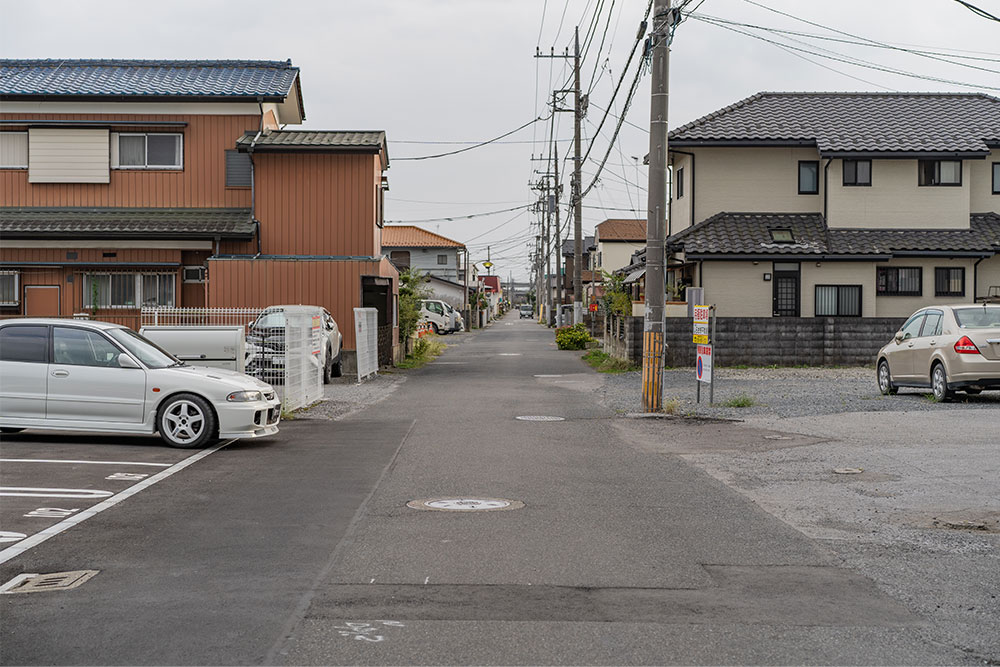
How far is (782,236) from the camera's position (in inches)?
1171

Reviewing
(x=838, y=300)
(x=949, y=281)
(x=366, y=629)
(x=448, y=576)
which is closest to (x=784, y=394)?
(x=838, y=300)

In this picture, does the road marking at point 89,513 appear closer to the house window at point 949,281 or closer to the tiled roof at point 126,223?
the tiled roof at point 126,223

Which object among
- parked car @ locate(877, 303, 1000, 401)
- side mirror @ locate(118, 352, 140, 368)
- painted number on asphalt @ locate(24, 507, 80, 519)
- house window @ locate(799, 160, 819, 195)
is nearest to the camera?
painted number on asphalt @ locate(24, 507, 80, 519)

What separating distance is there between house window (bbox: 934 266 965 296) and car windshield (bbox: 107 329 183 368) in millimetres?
23979

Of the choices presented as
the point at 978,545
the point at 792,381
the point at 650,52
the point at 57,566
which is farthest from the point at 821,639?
the point at 792,381

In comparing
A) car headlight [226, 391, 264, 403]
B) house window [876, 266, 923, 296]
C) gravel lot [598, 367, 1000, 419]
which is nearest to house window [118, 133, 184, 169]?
gravel lot [598, 367, 1000, 419]

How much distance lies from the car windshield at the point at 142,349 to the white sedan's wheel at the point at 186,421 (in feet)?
2.06

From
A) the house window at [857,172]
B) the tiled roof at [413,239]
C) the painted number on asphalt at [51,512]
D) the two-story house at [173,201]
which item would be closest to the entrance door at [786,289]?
the house window at [857,172]

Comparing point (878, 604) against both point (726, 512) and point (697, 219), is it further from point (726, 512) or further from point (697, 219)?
point (697, 219)

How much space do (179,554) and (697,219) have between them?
2585 centimetres

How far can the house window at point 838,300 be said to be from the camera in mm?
29281

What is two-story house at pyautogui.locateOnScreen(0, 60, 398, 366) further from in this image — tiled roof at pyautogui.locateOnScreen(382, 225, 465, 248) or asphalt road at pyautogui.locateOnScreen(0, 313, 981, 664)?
tiled roof at pyautogui.locateOnScreen(382, 225, 465, 248)

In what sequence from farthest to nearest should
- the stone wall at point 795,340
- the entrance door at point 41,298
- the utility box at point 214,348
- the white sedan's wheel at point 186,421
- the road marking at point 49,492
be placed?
the stone wall at point 795,340 < the entrance door at point 41,298 < the utility box at point 214,348 < the white sedan's wheel at point 186,421 < the road marking at point 49,492

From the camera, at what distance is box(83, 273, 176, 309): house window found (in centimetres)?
2622
